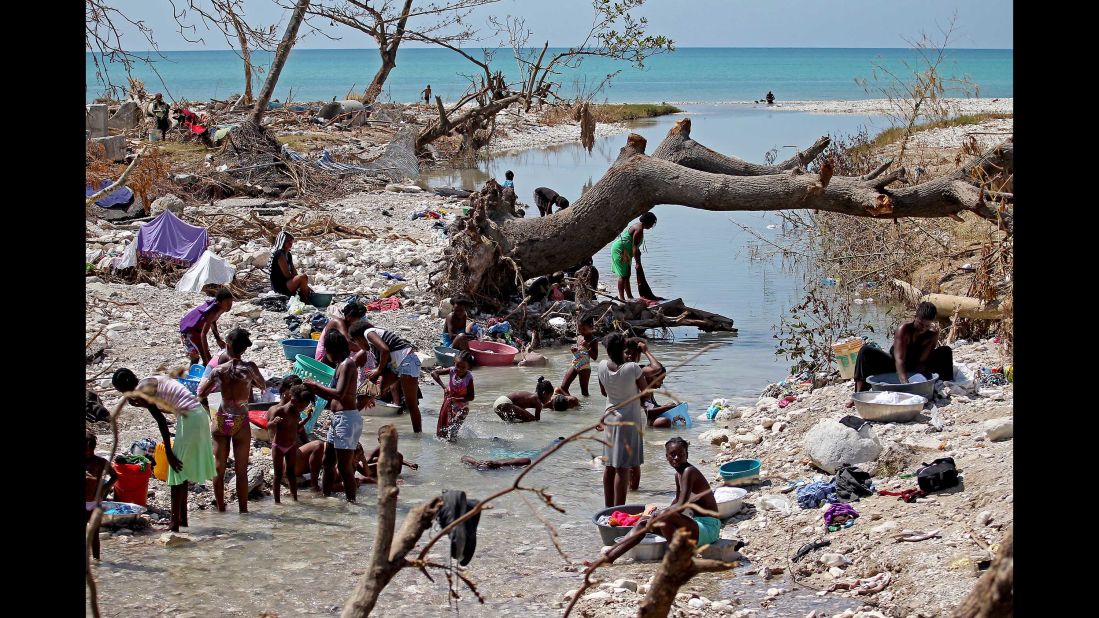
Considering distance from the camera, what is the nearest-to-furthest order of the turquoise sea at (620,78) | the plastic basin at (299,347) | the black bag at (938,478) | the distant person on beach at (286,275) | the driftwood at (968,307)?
the black bag at (938,478), the driftwood at (968,307), the plastic basin at (299,347), the distant person on beach at (286,275), the turquoise sea at (620,78)

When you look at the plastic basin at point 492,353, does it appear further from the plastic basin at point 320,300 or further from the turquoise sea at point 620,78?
the turquoise sea at point 620,78

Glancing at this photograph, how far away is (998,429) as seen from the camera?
7.43m

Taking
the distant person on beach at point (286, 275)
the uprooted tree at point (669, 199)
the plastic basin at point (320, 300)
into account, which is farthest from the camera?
the plastic basin at point (320, 300)

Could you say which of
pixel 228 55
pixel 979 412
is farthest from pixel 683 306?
pixel 228 55

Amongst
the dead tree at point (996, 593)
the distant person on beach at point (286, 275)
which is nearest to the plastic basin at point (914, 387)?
the dead tree at point (996, 593)

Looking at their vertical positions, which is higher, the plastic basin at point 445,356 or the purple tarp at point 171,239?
the purple tarp at point 171,239

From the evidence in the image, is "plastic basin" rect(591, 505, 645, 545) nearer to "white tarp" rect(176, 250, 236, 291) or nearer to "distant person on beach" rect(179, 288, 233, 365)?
"distant person on beach" rect(179, 288, 233, 365)

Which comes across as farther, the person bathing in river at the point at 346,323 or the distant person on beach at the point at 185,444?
the person bathing in river at the point at 346,323

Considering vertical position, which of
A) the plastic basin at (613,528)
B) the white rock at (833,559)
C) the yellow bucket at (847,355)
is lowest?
the white rock at (833,559)

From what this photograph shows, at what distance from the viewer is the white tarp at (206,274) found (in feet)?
42.5

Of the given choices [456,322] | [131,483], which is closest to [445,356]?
[456,322]

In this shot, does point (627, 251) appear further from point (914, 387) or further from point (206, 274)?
point (914, 387)

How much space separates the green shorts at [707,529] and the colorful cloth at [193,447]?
3064 millimetres
